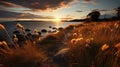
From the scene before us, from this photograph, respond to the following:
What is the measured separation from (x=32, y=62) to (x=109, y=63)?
2688 millimetres

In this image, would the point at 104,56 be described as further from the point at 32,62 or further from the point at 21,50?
Result: the point at 21,50

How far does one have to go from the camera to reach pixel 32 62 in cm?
678

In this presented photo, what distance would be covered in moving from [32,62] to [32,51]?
530mm

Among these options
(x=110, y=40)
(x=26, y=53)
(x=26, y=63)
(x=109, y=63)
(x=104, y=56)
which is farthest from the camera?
(x=110, y=40)

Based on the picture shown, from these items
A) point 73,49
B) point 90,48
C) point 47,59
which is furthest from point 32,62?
point 90,48

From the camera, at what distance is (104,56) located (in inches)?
203

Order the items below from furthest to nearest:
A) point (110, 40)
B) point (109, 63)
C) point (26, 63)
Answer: point (110, 40) < point (26, 63) < point (109, 63)

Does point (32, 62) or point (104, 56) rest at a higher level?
point (104, 56)

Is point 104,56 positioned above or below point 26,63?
above

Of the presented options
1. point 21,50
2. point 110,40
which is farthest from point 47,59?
point 110,40

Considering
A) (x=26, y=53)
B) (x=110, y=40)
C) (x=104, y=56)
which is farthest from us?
(x=110, y=40)

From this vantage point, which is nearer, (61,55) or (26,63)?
(26,63)

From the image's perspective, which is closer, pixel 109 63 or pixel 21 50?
pixel 109 63

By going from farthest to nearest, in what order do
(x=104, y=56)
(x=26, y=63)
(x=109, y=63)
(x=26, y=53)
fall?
(x=26, y=53) → (x=26, y=63) → (x=104, y=56) → (x=109, y=63)
